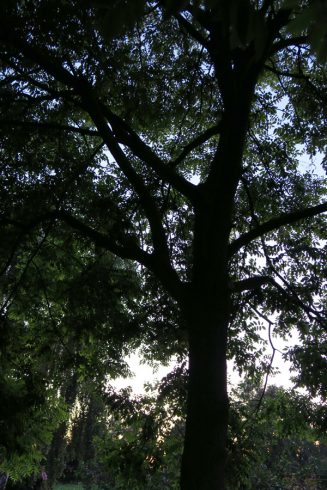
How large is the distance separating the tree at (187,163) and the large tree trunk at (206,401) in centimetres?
1

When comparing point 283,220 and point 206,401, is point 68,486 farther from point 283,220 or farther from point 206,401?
point 283,220

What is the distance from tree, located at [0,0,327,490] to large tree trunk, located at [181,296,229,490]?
1 cm

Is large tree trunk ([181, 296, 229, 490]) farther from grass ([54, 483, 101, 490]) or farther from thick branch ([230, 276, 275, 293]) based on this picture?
grass ([54, 483, 101, 490])

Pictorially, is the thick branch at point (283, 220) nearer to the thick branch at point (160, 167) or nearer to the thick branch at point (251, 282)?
the thick branch at point (251, 282)

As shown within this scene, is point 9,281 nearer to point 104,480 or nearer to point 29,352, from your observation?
point 29,352

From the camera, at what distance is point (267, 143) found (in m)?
7.95

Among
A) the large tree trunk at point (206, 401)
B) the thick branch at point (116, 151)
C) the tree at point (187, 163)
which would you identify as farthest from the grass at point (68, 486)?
the large tree trunk at point (206, 401)

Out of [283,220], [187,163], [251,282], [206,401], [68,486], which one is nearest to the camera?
[206,401]

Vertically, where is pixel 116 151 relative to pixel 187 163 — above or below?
below

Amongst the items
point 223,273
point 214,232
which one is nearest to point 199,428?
point 223,273

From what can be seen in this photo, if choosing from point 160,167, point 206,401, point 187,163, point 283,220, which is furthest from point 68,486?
point 283,220

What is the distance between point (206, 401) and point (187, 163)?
19.6 feet

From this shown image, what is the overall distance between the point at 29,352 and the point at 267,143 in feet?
17.5

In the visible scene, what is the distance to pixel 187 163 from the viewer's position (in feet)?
29.8
